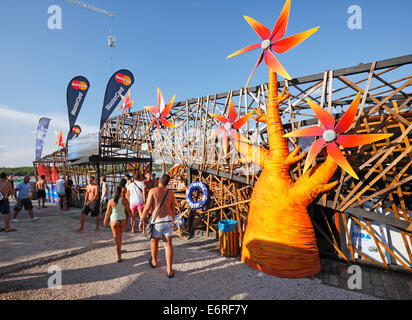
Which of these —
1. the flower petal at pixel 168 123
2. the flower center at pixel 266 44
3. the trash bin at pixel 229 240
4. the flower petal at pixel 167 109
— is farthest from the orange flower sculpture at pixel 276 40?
the flower petal at pixel 168 123

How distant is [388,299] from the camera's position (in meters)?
3.87

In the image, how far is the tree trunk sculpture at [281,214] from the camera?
4746 millimetres

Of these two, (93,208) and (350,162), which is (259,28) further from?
(93,208)

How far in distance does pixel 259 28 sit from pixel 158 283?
6.78 meters

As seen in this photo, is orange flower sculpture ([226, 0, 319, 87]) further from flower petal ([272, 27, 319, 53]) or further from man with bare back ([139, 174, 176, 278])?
man with bare back ([139, 174, 176, 278])

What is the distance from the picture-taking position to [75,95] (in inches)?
506

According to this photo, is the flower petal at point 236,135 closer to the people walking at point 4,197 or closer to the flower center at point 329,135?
the flower center at point 329,135

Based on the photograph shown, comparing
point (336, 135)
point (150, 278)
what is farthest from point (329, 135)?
point (150, 278)

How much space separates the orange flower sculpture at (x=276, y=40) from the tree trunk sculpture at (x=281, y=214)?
0.42 metres

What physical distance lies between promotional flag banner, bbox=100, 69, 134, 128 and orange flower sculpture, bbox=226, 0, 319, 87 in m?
9.00

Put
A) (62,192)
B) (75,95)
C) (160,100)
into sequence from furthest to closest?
1. (75,95)
2. (62,192)
3. (160,100)
